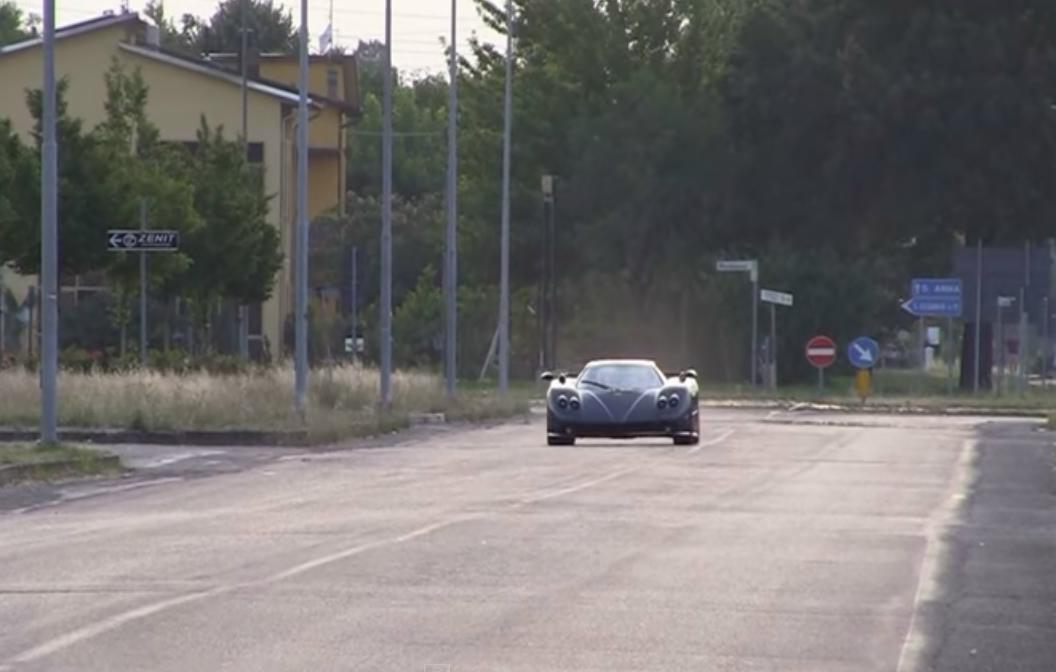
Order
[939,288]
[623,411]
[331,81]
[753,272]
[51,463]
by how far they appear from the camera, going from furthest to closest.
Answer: [331,81] < [753,272] < [939,288] < [623,411] < [51,463]

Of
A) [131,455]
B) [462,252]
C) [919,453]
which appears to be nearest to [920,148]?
[462,252]

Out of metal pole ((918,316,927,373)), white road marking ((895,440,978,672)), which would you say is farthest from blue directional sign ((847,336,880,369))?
white road marking ((895,440,978,672))

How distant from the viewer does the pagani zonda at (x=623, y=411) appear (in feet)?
116

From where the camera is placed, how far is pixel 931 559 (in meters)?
17.2

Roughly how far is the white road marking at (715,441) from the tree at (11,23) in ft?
251

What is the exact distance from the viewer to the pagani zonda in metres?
35.2

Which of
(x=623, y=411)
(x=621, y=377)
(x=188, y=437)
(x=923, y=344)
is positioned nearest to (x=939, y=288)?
(x=923, y=344)

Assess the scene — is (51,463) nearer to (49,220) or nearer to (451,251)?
(49,220)

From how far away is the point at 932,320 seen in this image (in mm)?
91375

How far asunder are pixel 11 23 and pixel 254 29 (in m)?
11.8

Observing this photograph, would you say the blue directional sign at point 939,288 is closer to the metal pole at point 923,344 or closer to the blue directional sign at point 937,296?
the blue directional sign at point 937,296

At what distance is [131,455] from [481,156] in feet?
183

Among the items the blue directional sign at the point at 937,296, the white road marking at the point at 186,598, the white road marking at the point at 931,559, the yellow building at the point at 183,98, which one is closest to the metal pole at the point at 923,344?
the blue directional sign at the point at 937,296

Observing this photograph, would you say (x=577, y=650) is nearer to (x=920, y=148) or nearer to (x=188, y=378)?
(x=188, y=378)
